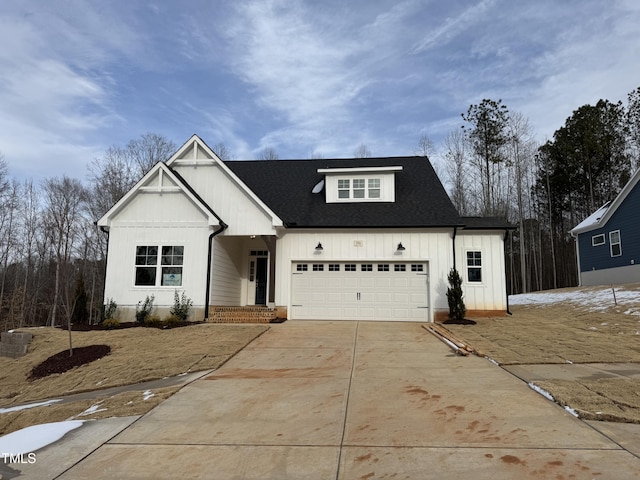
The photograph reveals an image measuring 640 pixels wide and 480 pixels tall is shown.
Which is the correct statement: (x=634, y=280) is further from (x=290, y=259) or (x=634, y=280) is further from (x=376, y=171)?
(x=290, y=259)

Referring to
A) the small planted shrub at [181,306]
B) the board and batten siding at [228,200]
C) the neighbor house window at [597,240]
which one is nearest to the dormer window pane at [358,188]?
the board and batten siding at [228,200]

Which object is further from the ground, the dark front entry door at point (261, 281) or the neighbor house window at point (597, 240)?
the neighbor house window at point (597, 240)

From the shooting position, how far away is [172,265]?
1484cm

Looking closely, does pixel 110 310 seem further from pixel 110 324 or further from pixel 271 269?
pixel 271 269

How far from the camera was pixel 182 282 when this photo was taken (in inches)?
579

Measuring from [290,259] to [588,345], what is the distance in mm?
9616

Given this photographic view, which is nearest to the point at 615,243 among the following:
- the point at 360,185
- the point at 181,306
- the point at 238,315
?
the point at 360,185

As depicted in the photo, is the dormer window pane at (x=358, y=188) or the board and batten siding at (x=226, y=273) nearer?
the board and batten siding at (x=226, y=273)

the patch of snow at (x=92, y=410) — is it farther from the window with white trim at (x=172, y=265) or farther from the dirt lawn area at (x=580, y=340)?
the window with white trim at (x=172, y=265)

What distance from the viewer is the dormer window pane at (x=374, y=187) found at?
17.2 m

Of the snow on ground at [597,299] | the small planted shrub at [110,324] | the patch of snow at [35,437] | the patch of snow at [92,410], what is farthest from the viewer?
the snow on ground at [597,299]

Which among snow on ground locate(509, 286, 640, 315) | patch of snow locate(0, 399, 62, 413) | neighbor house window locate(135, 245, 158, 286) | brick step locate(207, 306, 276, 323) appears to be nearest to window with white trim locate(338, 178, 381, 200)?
brick step locate(207, 306, 276, 323)

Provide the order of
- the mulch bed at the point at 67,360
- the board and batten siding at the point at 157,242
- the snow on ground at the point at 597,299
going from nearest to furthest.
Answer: the mulch bed at the point at 67,360, the board and batten siding at the point at 157,242, the snow on ground at the point at 597,299

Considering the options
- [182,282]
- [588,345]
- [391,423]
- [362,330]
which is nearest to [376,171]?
[362,330]
